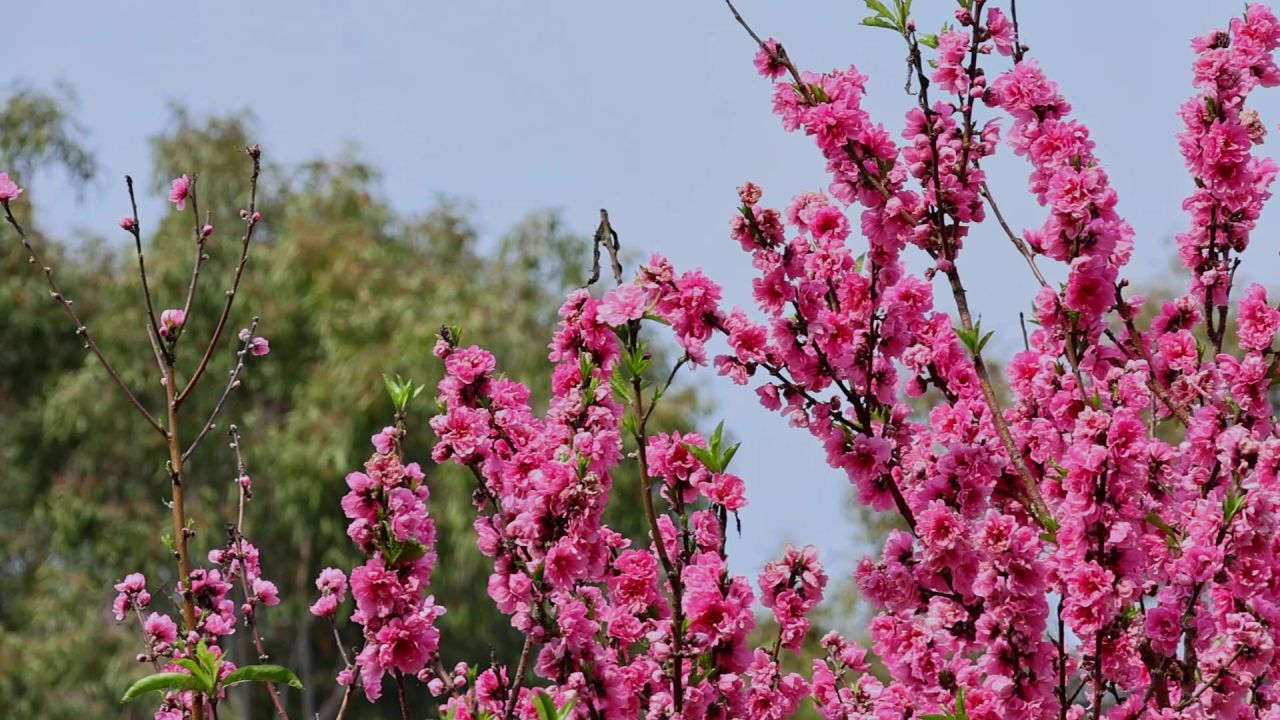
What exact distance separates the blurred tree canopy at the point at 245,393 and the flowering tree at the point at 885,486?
12.4 meters

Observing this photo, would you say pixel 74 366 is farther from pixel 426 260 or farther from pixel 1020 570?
pixel 1020 570

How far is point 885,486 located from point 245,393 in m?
17.7

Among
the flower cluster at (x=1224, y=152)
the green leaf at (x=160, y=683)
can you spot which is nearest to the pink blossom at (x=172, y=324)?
the green leaf at (x=160, y=683)

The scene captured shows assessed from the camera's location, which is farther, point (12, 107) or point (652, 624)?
point (12, 107)

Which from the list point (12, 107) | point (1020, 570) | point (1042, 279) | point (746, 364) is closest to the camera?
point (1020, 570)

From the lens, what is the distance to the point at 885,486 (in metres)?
3.14

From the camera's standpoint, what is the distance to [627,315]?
2.82m

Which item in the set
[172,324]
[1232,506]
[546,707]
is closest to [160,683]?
[546,707]

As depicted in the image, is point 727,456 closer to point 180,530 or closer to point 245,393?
point 180,530

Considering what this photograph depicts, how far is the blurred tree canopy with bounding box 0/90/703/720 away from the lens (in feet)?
54.6

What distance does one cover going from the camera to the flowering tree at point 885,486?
2.77m

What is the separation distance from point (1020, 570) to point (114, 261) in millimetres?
18745

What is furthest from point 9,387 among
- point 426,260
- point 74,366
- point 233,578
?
point 233,578

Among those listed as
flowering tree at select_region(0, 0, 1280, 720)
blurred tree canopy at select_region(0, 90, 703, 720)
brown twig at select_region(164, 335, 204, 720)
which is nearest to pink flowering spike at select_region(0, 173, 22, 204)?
flowering tree at select_region(0, 0, 1280, 720)
